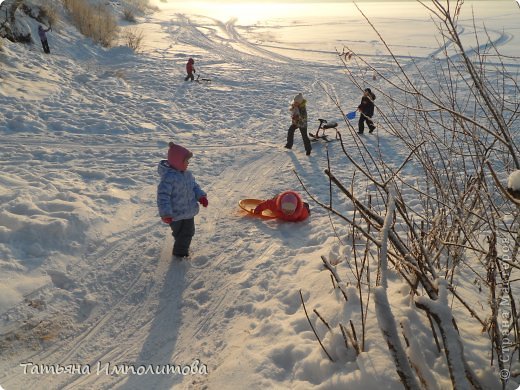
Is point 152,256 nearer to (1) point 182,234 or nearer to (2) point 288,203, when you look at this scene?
(1) point 182,234

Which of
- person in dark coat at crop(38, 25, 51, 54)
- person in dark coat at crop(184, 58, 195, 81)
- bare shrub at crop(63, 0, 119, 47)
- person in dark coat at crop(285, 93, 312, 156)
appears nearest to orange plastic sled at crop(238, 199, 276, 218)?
person in dark coat at crop(285, 93, 312, 156)

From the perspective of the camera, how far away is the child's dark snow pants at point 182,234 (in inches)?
178

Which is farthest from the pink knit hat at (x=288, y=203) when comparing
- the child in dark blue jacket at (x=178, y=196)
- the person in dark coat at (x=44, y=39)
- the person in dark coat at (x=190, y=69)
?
the person in dark coat at (x=44, y=39)

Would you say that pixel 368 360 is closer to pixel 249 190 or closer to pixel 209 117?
pixel 249 190

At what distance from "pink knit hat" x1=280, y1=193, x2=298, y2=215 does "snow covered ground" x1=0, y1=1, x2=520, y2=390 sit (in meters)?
0.23

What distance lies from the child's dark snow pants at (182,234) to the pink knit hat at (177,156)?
25.7 inches

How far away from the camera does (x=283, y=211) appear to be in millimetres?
5477

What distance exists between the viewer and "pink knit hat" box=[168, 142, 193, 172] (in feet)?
14.0

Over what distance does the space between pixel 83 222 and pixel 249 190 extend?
281cm

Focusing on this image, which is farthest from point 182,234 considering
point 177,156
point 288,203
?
point 288,203

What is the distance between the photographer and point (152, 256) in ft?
15.4

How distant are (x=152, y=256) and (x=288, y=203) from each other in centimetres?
200

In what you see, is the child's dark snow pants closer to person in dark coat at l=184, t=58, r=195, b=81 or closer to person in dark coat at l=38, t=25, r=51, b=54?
person in dark coat at l=184, t=58, r=195, b=81

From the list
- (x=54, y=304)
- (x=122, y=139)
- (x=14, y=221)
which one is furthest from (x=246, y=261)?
(x=122, y=139)
